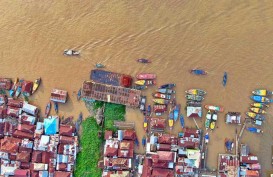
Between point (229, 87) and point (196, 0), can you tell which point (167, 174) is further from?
point (196, 0)

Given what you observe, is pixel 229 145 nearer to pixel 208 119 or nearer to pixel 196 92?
pixel 208 119

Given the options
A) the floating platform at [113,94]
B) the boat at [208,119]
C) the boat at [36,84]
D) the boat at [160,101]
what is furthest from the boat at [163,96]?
the boat at [36,84]

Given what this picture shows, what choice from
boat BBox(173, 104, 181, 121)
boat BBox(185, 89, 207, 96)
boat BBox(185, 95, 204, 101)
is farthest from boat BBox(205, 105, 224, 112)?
boat BBox(173, 104, 181, 121)

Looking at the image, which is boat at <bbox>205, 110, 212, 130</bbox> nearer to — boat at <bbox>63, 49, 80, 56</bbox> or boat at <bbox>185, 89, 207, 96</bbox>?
boat at <bbox>185, 89, 207, 96</bbox>

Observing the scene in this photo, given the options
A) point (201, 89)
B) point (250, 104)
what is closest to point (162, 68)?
point (201, 89)

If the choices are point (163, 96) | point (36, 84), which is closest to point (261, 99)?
point (163, 96)

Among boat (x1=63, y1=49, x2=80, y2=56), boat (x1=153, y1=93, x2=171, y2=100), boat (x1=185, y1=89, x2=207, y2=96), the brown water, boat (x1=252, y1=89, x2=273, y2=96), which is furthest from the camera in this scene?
boat (x1=63, y1=49, x2=80, y2=56)

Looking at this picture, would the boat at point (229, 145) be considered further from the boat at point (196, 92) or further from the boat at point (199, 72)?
the boat at point (199, 72)
